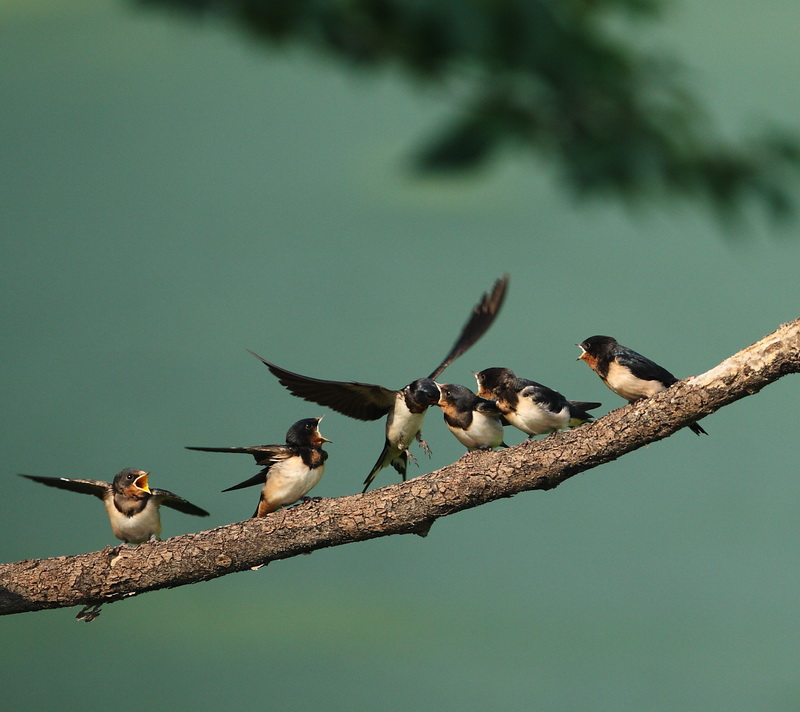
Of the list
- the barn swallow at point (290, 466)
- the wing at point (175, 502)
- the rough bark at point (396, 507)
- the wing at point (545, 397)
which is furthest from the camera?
the wing at point (175, 502)

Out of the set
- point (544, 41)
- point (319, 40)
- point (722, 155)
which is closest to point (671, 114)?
point (722, 155)

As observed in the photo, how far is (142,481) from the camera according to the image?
1991 mm

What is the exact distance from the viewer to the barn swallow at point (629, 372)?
5.15 ft

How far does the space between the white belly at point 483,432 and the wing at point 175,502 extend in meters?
0.60

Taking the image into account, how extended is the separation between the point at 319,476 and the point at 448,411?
0.92 ft

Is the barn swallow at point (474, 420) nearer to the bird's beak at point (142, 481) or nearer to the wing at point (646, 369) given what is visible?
the wing at point (646, 369)

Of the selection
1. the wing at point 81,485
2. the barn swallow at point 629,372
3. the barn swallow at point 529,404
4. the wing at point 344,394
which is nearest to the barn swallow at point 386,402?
the wing at point 344,394

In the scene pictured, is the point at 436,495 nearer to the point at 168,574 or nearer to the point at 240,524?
the point at 240,524

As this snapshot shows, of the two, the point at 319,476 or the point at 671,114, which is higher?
the point at 671,114

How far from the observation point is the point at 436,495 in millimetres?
1608

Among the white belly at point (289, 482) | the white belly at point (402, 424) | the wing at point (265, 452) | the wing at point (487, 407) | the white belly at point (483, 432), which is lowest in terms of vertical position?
the white belly at point (483, 432)

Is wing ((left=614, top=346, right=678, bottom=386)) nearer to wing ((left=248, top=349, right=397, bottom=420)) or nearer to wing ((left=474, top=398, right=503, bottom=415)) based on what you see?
wing ((left=474, top=398, right=503, bottom=415))

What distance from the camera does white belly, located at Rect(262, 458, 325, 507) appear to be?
1.80m

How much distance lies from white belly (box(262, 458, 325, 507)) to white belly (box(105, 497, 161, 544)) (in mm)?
297
